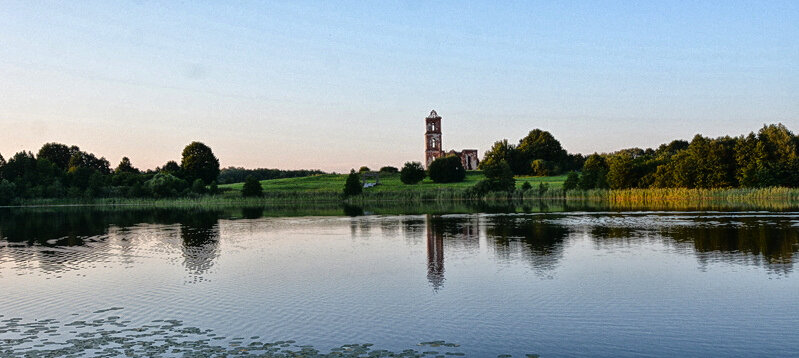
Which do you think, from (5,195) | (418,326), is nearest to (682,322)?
(418,326)

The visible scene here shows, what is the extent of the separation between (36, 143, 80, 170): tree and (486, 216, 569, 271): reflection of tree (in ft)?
427

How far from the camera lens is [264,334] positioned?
11922 mm

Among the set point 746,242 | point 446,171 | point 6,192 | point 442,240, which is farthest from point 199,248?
point 6,192

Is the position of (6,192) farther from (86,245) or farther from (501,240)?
(501,240)

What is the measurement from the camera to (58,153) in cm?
14338

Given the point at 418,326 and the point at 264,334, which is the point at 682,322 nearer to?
the point at 418,326

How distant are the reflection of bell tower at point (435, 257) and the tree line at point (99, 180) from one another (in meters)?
74.8

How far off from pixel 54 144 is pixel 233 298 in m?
148

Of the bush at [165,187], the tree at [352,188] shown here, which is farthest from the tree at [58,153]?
the tree at [352,188]

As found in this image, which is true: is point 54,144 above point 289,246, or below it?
above

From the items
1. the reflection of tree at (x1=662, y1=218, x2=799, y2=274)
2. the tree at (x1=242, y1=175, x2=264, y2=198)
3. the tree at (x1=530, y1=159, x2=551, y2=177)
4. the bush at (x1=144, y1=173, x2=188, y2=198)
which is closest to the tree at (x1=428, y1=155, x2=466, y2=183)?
the tree at (x1=530, y1=159, x2=551, y2=177)

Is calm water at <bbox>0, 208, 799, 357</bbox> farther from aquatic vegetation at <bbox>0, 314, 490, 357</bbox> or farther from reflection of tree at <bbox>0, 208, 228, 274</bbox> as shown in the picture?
reflection of tree at <bbox>0, 208, 228, 274</bbox>

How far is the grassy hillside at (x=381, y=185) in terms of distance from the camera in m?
101

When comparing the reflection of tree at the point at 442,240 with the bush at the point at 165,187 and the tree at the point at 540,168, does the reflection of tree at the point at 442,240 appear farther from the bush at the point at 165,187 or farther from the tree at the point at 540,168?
the tree at the point at 540,168
